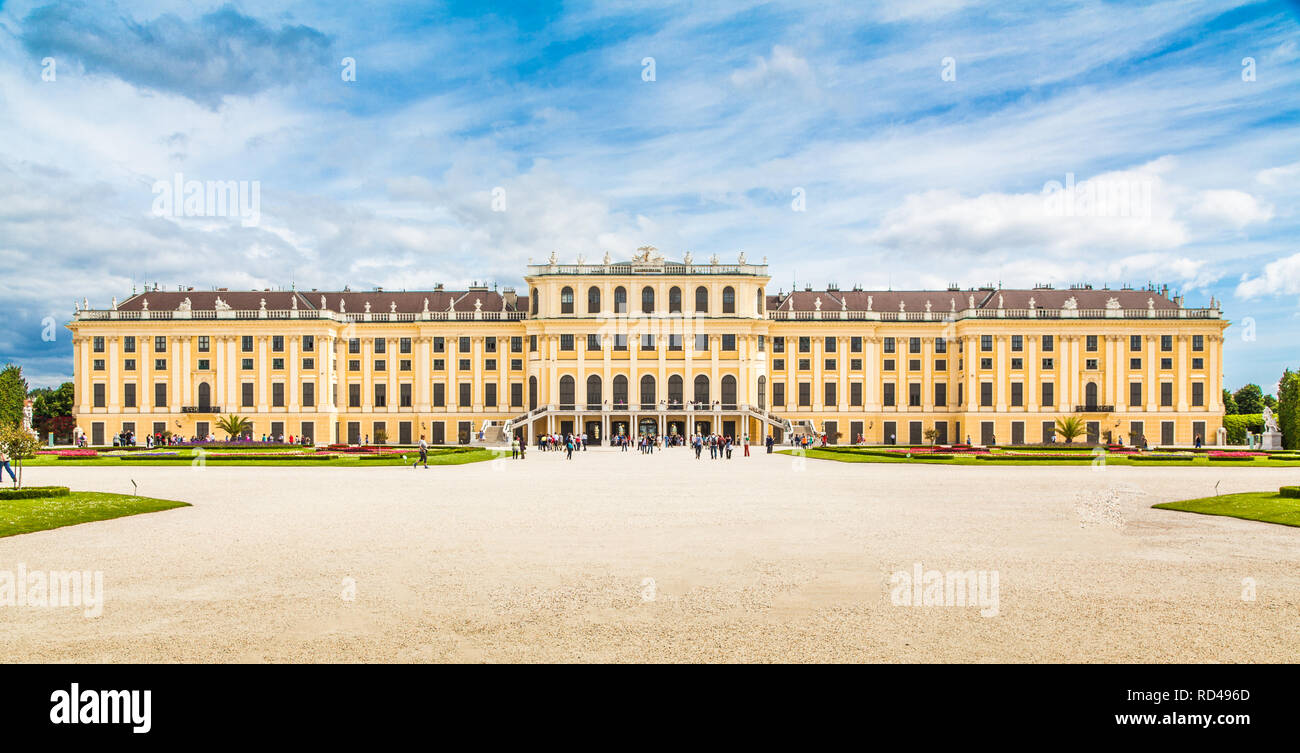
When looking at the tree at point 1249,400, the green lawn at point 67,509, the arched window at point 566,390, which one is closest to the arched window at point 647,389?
the arched window at point 566,390

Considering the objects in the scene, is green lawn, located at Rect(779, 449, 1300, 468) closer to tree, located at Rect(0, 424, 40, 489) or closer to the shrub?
tree, located at Rect(0, 424, 40, 489)

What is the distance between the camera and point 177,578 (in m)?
12.6

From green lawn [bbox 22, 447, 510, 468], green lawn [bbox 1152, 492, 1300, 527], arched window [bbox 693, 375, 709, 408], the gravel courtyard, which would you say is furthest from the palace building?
the gravel courtyard

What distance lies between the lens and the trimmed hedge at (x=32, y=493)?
71.2ft

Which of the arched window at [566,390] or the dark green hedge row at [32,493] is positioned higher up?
the arched window at [566,390]

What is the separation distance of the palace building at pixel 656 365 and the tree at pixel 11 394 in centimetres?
1404

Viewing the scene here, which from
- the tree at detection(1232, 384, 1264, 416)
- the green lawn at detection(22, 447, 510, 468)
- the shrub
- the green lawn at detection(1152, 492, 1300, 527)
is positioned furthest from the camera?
the tree at detection(1232, 384, 1264, 416)

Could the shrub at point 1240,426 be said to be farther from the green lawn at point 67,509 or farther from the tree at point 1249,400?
the green lawn at point 67,509

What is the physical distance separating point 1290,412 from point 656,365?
5320 centimetres

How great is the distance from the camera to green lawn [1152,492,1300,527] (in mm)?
18891

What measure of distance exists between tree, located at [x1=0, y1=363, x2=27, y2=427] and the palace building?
14044 millimetres
